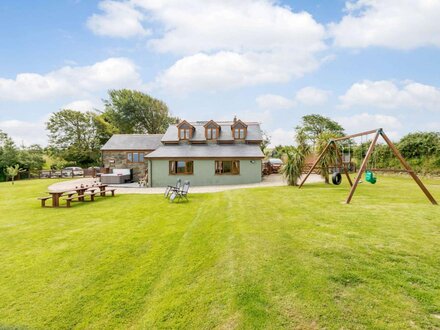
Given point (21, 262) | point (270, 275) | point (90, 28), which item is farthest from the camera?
point (90, 28)

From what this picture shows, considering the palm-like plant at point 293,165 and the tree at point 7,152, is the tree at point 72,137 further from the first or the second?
the palm-like plant at point 293,165

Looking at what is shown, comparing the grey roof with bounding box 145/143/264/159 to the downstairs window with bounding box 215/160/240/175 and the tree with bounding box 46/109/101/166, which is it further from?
the tree with bounding box 46/109/101/166

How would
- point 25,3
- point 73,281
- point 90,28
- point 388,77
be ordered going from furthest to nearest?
point 388,77
point 90,28
point 25,3
point 73,281

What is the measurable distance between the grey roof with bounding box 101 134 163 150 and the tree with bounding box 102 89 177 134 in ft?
55.6

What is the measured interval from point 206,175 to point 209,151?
7.73 ft

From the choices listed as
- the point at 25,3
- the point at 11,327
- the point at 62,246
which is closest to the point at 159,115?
the point at 25,3

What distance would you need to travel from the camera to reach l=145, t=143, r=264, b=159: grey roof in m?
20.9

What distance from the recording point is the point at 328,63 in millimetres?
16219

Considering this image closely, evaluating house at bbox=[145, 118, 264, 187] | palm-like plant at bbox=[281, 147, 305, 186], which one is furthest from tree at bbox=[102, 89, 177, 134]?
palm-like plant at bbox=[281, 147, 305, 186]

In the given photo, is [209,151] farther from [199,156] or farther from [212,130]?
[212,130]

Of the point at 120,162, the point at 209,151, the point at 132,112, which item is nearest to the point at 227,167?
the point at 209,151

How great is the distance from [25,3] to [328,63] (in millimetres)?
17812

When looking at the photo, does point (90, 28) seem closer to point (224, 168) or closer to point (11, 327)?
point (224, 168)

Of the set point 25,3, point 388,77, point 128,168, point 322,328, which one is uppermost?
point 25,3
